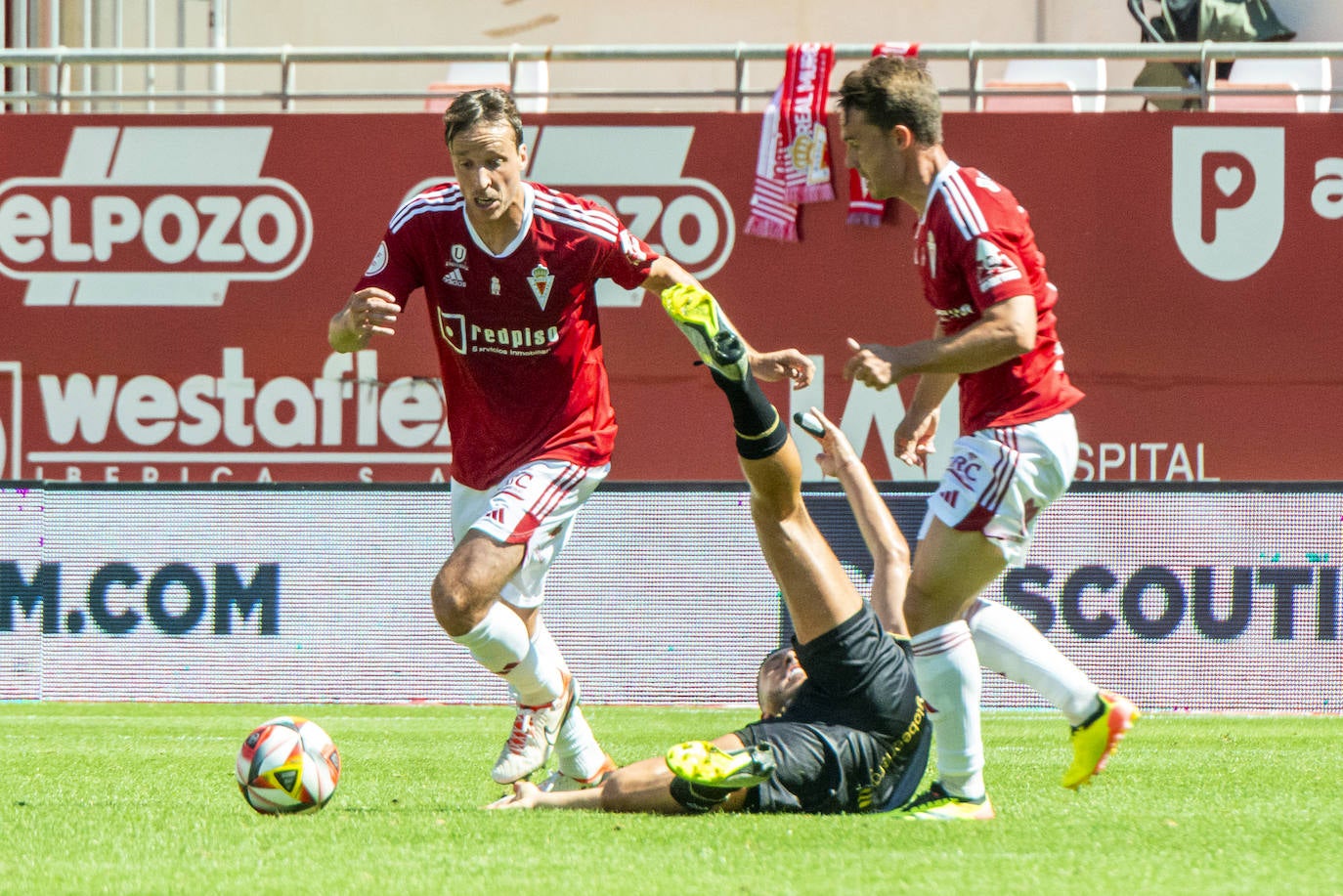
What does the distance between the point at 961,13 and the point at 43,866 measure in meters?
13.8

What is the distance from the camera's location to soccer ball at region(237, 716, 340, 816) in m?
4.96

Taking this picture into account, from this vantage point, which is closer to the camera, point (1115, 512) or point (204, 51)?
point (1115, 512)

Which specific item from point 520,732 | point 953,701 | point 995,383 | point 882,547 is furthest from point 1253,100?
point 520,732

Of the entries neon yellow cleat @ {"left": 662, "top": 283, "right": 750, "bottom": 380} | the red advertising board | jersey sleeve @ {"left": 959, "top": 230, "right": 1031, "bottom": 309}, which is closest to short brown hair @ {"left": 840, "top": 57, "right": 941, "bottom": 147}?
jersey sleeve @ {"left": 959, "top": 230, "right": 1031, "bottom": 309}

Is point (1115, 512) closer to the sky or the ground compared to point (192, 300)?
closer to the ground

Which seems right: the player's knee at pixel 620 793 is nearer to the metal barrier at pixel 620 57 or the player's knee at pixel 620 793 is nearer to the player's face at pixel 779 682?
the player's face at pixel 779 682

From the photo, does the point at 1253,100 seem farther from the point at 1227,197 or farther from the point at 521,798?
the point at 521,798

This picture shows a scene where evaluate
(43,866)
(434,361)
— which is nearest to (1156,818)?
(43,866)

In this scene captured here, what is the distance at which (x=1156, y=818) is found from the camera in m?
4.93

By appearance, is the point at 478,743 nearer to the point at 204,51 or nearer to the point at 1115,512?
the point at 1115,512

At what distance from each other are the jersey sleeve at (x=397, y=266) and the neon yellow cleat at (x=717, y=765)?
1936 millimetres

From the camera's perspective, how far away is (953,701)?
4781 mm

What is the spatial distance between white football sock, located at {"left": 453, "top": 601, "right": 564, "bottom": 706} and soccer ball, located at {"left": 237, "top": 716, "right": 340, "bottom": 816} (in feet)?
2.03

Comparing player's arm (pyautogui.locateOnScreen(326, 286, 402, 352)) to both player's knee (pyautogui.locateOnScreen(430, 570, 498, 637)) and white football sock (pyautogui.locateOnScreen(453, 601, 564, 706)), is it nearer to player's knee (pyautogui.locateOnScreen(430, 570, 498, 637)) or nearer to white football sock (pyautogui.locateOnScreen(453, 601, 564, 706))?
player's knee (pyautogui.locateOnScreen(430, 570, 498, 637))
